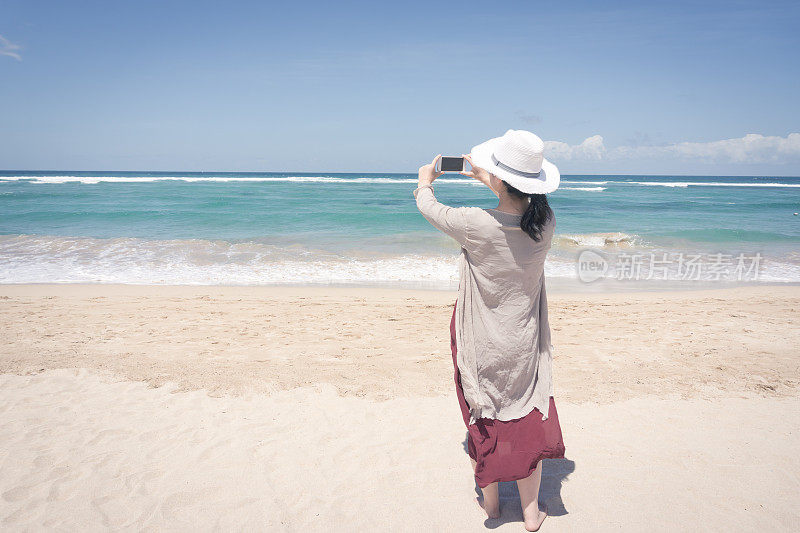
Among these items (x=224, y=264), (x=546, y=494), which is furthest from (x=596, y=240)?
(x=546, y=494)

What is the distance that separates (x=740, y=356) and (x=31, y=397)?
6.72 meters

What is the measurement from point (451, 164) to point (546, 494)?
6.83 ft

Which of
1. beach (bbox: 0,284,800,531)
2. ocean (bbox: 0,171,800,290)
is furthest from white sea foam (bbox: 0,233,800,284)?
beach (bbox: 0,284,800,531)

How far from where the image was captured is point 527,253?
2.01 meters

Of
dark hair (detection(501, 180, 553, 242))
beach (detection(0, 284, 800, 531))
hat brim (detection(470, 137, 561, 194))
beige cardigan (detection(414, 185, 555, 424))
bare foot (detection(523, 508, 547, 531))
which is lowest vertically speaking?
beach (detection(0, 284, 800, 531))

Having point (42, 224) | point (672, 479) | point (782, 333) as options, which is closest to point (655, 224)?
point (782, 333)

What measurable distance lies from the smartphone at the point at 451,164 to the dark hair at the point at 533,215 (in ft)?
1.14

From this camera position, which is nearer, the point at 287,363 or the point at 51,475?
the point at 51,475

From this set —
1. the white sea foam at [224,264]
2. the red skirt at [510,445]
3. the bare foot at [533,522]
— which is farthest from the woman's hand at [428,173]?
the white sea foam at [224,264]

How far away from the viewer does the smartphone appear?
2229mm

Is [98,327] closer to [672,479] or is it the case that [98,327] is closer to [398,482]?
[398,482]

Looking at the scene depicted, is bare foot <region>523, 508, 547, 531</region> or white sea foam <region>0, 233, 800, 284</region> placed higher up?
bare foot <region>523, 508, 547, 531</region>

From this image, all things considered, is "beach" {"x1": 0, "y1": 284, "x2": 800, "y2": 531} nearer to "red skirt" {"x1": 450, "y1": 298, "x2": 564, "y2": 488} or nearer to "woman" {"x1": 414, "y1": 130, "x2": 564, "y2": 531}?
"red skirt" {"x1": 450, "y1": 298, "x2": 564, "y2": 488}

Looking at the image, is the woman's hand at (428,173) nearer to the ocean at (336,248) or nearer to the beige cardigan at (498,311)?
the beige cardigan at (498,311)
